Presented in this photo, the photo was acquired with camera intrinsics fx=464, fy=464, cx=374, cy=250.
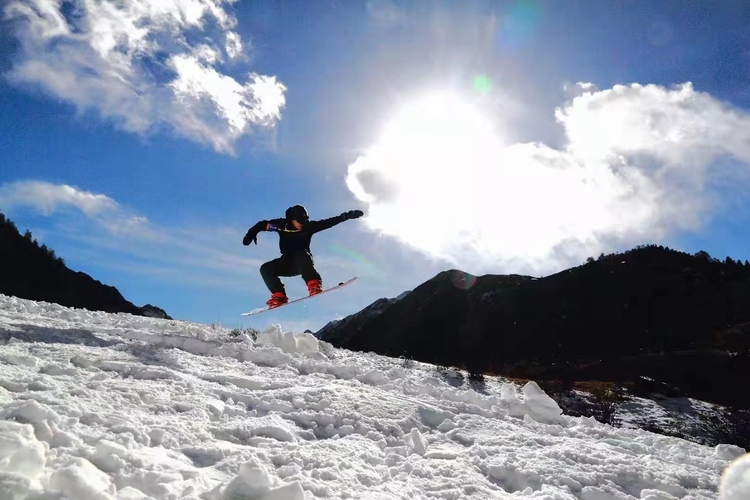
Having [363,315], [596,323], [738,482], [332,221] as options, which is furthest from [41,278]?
[738,482]

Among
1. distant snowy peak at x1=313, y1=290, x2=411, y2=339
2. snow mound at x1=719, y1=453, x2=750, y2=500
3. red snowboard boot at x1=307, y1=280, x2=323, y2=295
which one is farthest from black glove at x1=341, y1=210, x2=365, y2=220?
distant snowy peak at x1=313, y1=290, x2=411, y2=339

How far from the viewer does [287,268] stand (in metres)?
10.2

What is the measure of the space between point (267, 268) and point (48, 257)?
143 feet

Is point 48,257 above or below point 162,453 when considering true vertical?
above

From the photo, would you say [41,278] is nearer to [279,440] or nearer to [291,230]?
[291,230]

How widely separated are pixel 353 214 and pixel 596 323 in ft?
103

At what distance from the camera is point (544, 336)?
35.9 metres

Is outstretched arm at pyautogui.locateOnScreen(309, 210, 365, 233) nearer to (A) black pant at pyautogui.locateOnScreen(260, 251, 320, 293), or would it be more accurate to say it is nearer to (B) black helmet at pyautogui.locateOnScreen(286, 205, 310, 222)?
(B) black helmet at pyautogui.locateOnScreen(286, 205, 310, 222)

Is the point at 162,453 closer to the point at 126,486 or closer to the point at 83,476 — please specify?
the point at 126,486

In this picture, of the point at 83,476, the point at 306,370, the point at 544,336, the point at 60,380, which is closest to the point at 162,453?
the point at 83,476

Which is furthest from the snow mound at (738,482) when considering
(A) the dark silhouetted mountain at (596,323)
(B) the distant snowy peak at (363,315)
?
(B) the distant snowy peak at (363,315)

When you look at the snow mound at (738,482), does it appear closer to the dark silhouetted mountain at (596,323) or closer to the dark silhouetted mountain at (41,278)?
the dark silhouetted mountain at (596,323)

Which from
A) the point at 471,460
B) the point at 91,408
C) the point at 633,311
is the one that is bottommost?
the point at 471,460

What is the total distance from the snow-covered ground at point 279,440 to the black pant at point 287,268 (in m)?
3.53
